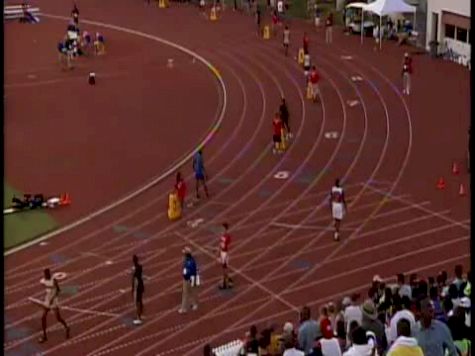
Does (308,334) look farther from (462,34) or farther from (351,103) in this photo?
(462,34)

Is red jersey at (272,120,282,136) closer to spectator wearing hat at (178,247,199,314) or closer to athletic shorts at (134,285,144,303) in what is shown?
spectator wearing hat at (178,247,199,314)

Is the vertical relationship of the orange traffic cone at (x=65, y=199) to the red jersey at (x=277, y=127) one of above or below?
below

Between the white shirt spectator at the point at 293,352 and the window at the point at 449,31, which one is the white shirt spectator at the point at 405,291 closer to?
the white shirt spectator at the point at 293,352

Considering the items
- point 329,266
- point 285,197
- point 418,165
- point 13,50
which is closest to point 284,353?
point 329,266

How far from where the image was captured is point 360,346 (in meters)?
8.97

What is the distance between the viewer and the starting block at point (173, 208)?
848 inches

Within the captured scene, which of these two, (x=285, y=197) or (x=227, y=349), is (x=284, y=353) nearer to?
(x=227, y=349)

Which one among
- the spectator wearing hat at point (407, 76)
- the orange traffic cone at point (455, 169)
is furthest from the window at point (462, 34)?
the orange traffic cone at point (455, 169)

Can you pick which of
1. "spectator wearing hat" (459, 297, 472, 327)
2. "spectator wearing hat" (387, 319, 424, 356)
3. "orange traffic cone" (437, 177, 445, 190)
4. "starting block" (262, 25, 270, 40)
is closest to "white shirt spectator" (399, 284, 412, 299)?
"spectator wearing hat" (459, 297, 472, 327)

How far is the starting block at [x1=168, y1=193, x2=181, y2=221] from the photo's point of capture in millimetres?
21547

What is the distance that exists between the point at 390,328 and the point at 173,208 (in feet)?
37.4

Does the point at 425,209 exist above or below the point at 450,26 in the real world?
below

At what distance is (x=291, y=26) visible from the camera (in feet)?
148

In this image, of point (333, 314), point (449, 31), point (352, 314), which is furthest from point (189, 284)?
point (449, 31)
